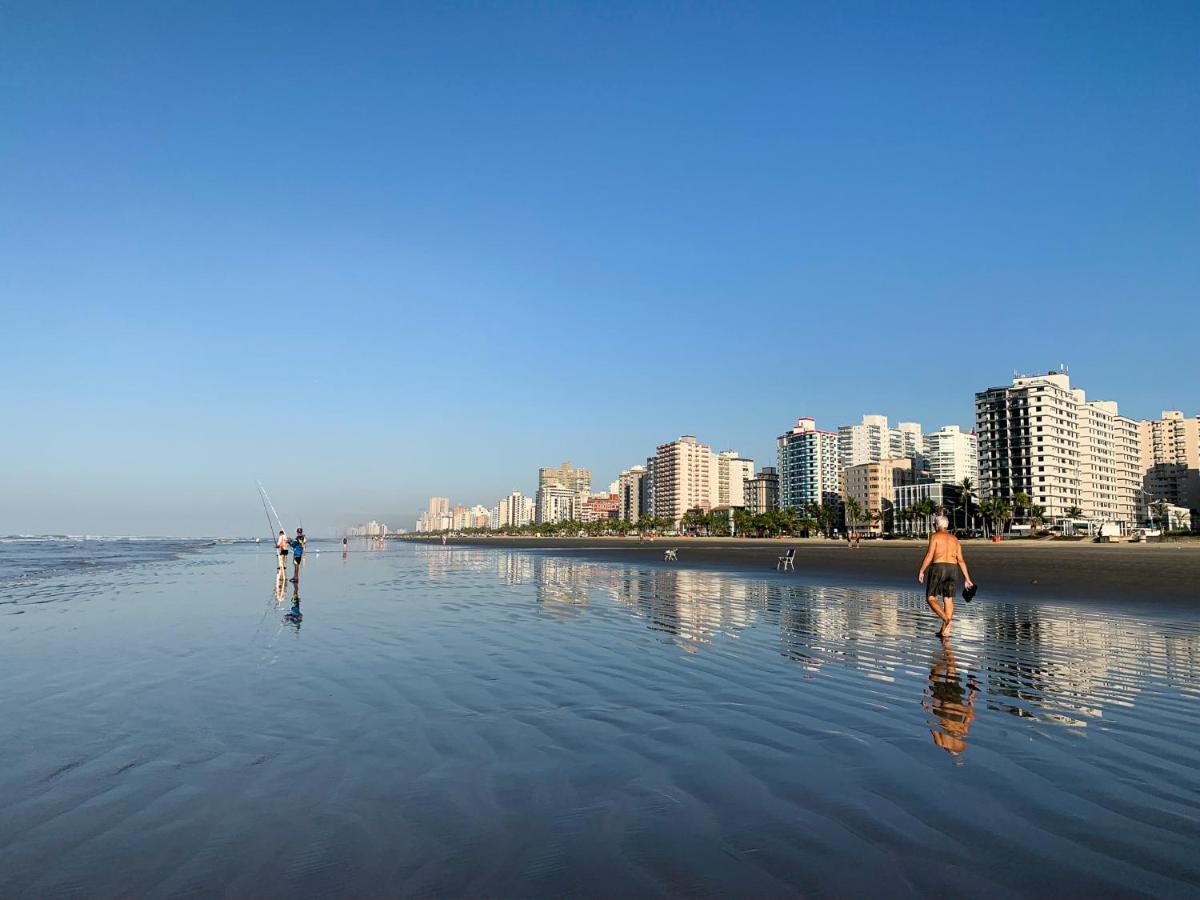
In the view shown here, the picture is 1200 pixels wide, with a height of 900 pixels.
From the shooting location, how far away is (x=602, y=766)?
5.74m

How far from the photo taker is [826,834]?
172 inches

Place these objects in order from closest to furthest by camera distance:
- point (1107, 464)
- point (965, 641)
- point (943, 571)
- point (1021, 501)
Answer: point (965, 641), point (943, 571), point (1021, 501), point (1107, 464)

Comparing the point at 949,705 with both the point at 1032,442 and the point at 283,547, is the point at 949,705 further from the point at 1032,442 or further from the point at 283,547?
the point at 1032,442

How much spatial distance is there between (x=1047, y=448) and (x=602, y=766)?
567ft

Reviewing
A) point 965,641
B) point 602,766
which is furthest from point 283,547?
point 602,766

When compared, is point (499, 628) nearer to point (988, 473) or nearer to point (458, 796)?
point (458, 796)

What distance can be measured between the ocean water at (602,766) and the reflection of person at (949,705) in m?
0.05

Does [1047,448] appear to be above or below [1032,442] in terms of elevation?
below

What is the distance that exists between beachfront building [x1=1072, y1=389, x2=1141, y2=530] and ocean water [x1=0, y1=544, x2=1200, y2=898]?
18215 centimetres

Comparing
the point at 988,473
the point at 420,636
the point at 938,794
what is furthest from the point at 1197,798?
the point at 988,473

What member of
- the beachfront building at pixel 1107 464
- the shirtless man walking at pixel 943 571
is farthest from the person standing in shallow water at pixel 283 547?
the beachfront building at pixel 1107 464

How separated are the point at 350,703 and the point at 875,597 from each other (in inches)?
685

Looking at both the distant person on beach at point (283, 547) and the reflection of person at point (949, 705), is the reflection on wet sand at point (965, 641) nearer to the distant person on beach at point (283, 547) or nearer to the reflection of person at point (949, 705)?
the reflection of person at point (949, 705)

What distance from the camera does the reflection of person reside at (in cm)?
639
